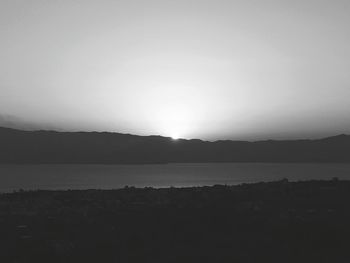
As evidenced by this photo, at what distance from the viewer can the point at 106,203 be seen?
33.9 m

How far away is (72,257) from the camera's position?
682 inches

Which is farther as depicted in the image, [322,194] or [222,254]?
[322,194]

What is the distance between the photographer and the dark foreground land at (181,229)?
17.7 metres

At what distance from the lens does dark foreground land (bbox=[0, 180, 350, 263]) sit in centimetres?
1772

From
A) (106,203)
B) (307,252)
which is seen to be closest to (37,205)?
(106,203)

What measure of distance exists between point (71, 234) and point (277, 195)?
21208mm

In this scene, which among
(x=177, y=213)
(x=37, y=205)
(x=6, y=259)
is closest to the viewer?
(x=6, y=259)

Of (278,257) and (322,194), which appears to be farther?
(322,194)

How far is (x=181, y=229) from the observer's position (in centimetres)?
2314

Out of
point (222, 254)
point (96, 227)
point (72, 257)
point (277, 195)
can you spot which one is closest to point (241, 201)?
point (277, 195)

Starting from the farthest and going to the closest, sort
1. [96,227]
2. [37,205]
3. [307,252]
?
1. [37,205]
2. [96,227]
3. [307,252]

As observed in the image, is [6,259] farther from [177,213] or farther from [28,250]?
[177,213]

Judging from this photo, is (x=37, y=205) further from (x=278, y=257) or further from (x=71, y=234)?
(x=278, y=257)

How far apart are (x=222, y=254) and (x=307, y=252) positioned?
138 inches
